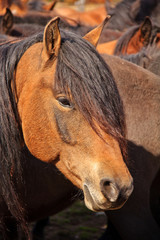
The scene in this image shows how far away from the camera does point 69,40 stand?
6.38 feet

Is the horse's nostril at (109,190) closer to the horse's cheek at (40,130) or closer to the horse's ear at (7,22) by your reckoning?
the horse's cheek at (40,130)

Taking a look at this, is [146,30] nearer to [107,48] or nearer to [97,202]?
[107,48]

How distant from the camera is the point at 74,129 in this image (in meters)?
1.83

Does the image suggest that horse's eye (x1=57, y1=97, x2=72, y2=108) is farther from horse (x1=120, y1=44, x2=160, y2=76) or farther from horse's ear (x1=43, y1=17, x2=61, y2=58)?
horse (x1=120, y1=44, x2=160, y2=76)

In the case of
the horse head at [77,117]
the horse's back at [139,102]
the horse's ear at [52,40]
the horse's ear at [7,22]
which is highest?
Answer: the horse's ear at [52,40]

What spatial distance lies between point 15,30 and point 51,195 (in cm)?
305

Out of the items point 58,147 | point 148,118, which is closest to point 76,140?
point 58,147

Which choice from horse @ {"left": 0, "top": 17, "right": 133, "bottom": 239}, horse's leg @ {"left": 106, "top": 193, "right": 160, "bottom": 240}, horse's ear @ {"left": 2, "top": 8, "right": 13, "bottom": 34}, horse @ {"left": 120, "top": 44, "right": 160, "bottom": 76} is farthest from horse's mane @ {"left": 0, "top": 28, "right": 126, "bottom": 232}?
horse's ear @ {"left": 2, "top": 8, "right": 13, "bottom": 34}

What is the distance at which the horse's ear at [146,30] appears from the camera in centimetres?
462

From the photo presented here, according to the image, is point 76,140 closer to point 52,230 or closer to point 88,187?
point 88,187

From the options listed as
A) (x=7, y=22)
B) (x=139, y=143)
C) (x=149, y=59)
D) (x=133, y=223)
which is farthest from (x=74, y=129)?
(x=7, y=22)

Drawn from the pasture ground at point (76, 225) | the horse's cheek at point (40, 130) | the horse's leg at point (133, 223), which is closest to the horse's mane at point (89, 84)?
the horse's cheek at point (40, 130)

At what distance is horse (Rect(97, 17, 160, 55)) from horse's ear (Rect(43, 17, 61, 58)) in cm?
232

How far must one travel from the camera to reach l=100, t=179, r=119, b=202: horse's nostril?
1.68 m
